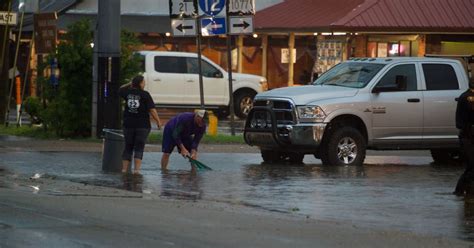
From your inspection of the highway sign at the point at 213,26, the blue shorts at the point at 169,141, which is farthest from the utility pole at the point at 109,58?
the highway sign at the point at 213,26

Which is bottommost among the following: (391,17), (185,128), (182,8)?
(185,128)

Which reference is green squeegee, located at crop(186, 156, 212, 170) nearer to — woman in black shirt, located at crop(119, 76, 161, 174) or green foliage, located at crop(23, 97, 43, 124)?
woman in black shirt, located at crop(119, 76, 161, 174)

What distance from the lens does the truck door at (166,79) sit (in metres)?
33.7

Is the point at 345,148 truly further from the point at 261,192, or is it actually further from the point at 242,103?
the point at 242,103

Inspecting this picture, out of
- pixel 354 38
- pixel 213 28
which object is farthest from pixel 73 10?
pixel 213 28

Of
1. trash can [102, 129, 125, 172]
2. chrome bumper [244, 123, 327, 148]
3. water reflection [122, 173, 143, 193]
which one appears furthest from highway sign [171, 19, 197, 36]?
water reflection [122, 173, 143, 193]

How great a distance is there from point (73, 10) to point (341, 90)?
24176 mm

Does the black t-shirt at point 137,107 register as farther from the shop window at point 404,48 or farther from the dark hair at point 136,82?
the shop window at point 404,48

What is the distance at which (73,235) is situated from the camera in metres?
11.1

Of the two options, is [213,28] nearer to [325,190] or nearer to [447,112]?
[447,112]

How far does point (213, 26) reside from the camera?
24516 mm

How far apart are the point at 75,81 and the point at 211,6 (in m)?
3.26

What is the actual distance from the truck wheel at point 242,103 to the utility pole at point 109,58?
1322 centimetres

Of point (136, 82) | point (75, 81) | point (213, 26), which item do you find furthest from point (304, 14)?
point (136, 82)
